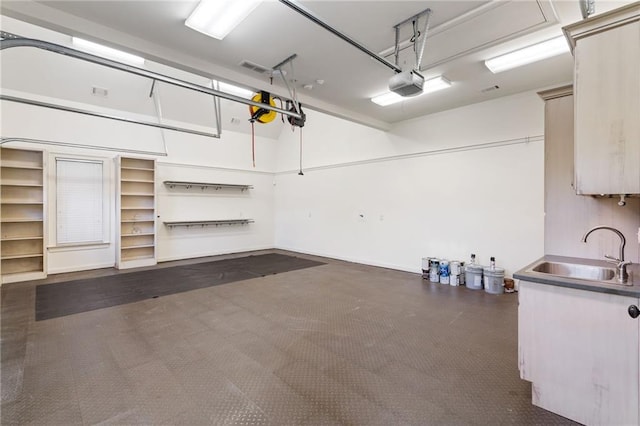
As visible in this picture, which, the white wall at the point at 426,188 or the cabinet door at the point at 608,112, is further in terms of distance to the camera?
the white wall at the point at 426,188

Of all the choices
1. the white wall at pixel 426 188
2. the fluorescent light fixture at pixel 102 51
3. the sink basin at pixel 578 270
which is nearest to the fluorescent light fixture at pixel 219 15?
the fluorescent light fixture at pixel 102 51

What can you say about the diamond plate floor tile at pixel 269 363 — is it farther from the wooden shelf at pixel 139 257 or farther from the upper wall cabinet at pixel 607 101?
the wooden shelf at pixel 139 257

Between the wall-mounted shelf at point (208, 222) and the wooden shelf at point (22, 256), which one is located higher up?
the wall-mounted shelf at point (208, 222)

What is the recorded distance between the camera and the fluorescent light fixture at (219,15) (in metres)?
2.42

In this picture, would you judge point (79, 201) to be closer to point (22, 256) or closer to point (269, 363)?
point (22, 256)

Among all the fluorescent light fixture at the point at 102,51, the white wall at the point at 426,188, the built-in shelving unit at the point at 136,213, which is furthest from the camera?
the built-in shelving unit at the point at 136,213

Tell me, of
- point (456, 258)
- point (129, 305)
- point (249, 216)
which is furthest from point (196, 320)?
point (249, 216)

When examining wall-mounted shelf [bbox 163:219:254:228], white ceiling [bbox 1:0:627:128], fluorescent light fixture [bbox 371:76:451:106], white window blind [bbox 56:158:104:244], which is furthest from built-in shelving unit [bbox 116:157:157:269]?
fluorescent light fixture [bbox 371:76:451:106]

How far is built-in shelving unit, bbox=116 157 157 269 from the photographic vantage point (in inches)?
244

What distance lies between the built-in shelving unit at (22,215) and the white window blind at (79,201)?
284mm

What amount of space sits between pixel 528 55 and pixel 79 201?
782 cm

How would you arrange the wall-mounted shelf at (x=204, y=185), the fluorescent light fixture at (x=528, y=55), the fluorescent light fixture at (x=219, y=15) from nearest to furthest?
the fluorescent light fixture at (x=219, y=15)
the fluorescent light fixture at (x=528, y=55)
the wall-mounted shelf at (x=204, y=185)

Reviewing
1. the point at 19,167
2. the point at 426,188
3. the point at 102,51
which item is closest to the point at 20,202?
the point at 19,167

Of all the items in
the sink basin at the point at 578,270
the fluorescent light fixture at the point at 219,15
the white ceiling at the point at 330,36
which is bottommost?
the sink basin at the point at 578,270
